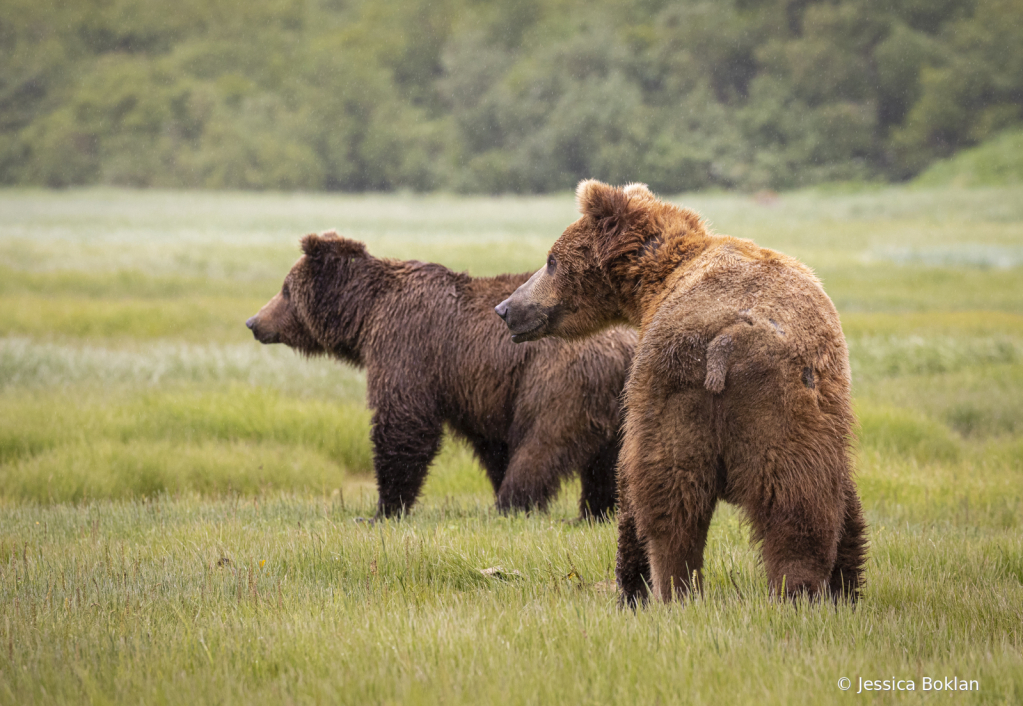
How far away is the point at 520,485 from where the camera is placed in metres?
5.78

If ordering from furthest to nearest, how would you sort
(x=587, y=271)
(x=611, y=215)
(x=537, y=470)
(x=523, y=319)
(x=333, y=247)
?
1. (x=333, y=247)
2. (x=537, y=470)
3. (x=523, y=319)
4. (x=587, y=271)
5. (x=611, y=215)

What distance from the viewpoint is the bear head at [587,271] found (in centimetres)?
379

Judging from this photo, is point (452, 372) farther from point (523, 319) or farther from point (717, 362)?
point (717, 362)

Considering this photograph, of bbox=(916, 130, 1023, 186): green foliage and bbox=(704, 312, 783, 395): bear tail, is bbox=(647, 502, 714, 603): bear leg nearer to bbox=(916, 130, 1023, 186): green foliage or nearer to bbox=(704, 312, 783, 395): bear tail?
bbox=(704, 312, 783, 395): bear tail

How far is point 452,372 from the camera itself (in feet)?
20.4

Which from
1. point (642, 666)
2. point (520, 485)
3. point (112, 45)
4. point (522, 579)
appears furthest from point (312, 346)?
point (112, 45)

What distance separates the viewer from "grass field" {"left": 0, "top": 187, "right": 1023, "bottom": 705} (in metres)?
2.84

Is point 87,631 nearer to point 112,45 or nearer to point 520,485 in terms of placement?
point 520,485

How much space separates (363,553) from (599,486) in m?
1.84

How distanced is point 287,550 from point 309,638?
1.65 m

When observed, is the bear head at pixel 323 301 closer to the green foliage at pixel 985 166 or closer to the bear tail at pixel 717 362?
the bear tail at pixel 717 362

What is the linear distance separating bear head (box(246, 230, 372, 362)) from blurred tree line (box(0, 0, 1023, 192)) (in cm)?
3618

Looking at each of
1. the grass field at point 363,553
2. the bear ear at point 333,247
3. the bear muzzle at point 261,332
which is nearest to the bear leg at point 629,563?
A: the grass field at point 363,553

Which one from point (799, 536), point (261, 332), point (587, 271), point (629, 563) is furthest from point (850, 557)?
point (261, 332)
